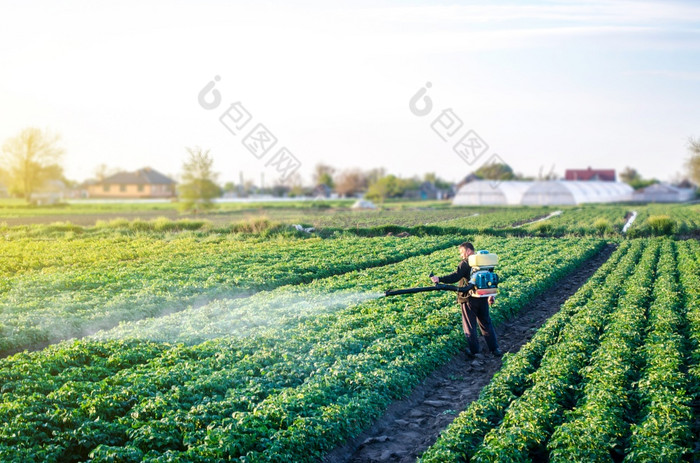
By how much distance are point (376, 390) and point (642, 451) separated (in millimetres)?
4034

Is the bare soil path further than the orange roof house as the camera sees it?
No

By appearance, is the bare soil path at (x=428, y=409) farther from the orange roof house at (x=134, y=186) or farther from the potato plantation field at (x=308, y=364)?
the orange roof house at (x=134, y=186)

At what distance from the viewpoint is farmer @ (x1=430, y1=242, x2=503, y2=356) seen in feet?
40.8

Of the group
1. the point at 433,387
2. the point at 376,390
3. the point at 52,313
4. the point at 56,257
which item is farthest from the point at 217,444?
the point at 56,257

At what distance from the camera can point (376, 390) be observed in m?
9.95

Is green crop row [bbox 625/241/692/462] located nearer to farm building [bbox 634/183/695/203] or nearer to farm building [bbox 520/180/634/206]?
farm building [bbox 520/180/634/206]

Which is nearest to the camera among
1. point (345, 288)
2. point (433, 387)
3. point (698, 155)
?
point (433, 387)

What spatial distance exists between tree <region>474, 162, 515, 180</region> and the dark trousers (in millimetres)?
125321

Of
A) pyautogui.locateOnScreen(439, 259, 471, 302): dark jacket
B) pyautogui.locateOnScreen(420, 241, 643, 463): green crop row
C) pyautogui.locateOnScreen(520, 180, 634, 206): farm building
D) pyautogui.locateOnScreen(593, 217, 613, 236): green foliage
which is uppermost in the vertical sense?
pyautogui.locateOnScreen(520, 180, 634, 206): farm building

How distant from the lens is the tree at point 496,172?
444 feet

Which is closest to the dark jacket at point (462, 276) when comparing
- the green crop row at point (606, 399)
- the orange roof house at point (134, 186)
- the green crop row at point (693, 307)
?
the green crop row at point (606, 399)

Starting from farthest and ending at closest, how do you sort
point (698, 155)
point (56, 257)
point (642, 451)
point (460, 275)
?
point (698, 155), point (56, 257), point (460, 275), point (642, 451)

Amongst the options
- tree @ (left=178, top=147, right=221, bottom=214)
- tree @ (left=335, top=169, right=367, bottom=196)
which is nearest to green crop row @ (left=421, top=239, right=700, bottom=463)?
tree @ (left=178, top=147, right=221, bottom=214)

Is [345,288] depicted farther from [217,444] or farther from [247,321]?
[217,444]
